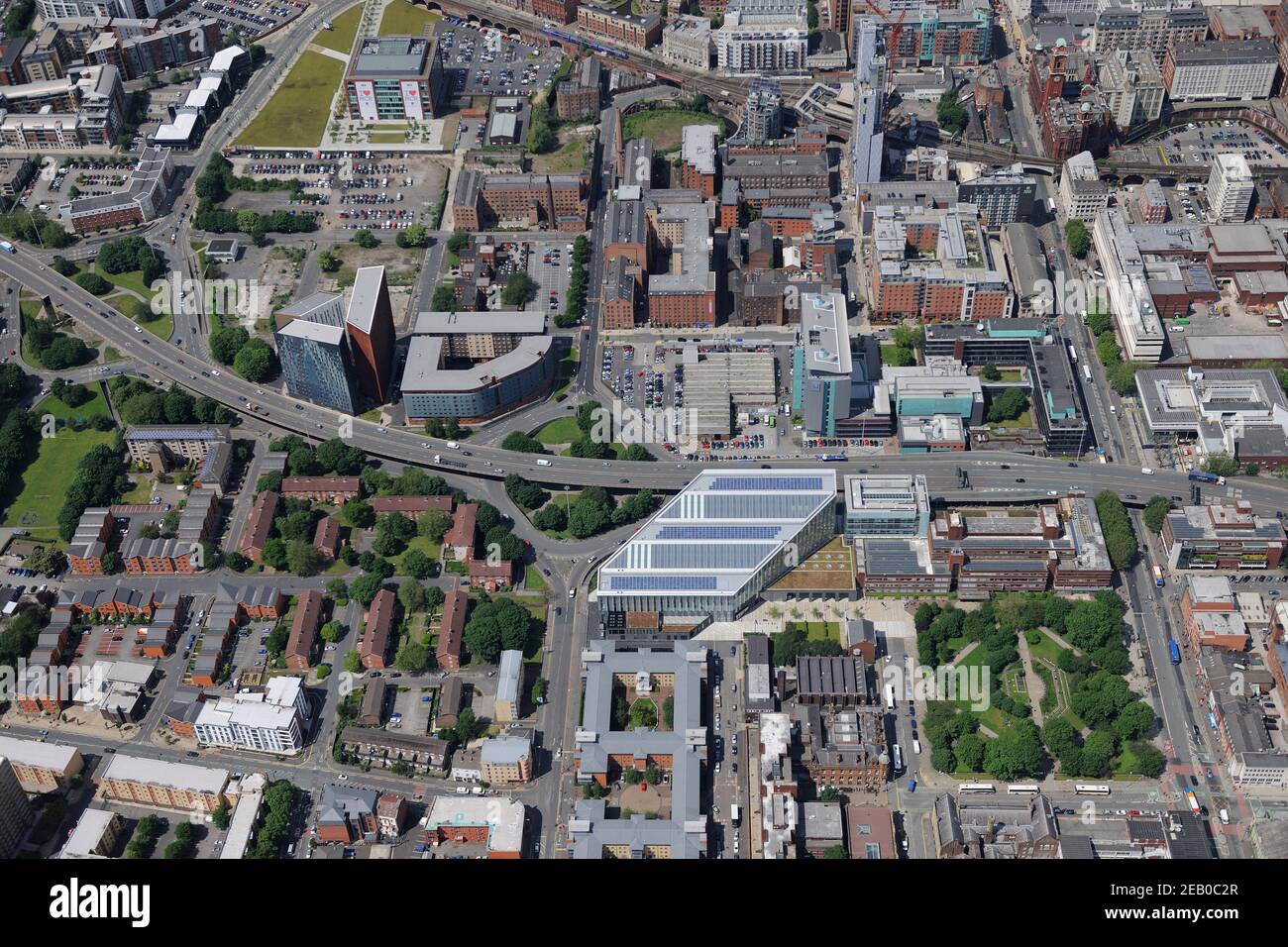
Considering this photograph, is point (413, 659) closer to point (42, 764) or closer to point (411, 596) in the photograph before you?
point (411, 596)

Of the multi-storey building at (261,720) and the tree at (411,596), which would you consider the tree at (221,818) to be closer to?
the multi-storey building at (261,720)

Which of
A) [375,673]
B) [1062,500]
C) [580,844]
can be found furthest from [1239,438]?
[375,673]

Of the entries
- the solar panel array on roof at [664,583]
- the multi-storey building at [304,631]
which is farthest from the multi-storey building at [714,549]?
the multi-storey building at [304,631]

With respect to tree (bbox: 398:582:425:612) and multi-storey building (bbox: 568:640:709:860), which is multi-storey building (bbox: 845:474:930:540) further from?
tree (bbox: 398:582:425:612)

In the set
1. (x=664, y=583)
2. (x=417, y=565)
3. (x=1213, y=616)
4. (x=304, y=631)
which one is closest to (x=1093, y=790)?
(x=1213, y=616)

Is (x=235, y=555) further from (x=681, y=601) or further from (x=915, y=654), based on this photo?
(x=915, y=654)

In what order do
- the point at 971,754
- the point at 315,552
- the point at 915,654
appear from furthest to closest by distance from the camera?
the point at 315,552, the point at 915,654, the point at 971,754

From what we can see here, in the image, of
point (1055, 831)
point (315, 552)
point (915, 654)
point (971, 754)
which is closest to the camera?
point (1055, 831)
